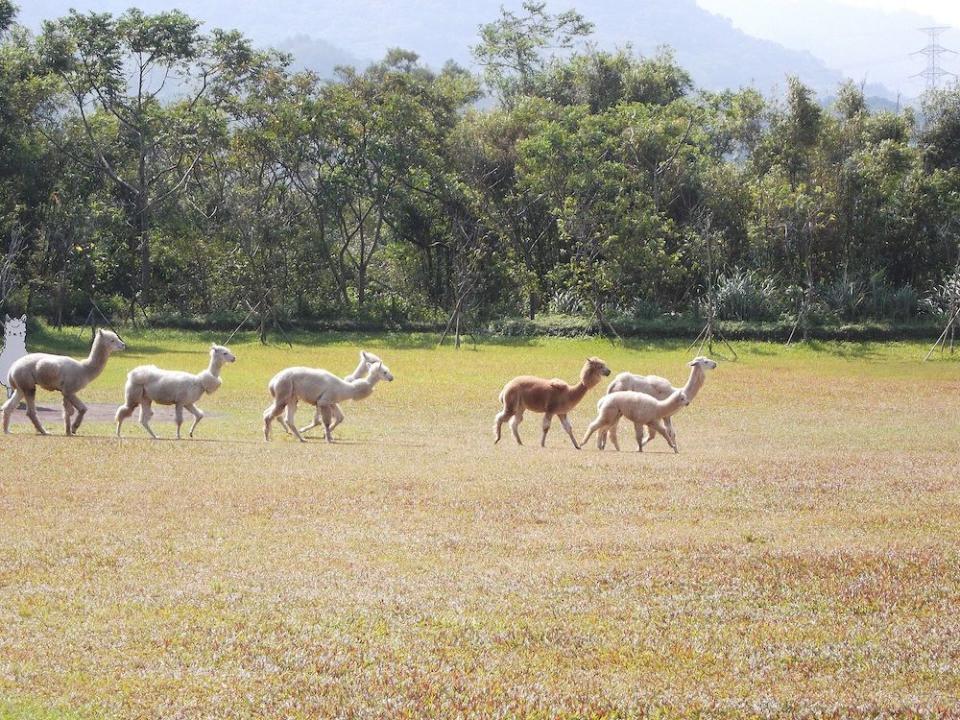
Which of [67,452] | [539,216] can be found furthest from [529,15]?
[67,452]

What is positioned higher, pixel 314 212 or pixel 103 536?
pixel 314 212

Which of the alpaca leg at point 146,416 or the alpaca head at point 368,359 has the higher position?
the alpaca head at point 368,359

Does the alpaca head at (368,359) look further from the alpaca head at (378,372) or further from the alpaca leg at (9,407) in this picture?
the alpaca leg at (9,407)

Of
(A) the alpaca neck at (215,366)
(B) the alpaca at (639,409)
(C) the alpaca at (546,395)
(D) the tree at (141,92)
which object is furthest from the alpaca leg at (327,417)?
(D) the tree at (141,92)

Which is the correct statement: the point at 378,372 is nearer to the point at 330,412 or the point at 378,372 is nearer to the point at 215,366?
the point at 330,412

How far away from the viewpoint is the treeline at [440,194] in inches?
1825

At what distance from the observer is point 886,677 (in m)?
7.53

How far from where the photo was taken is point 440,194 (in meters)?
51.5

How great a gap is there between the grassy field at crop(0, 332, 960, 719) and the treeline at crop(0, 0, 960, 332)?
29.1 m

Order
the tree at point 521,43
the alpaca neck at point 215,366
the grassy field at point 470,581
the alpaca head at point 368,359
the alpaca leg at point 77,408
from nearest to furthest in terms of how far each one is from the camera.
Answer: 1. the grassy field at point 470,581
2. the alpaca leg at point 77,408
3. the alpaca neck at point 215,366
4. the alpaca head at point 368,359
5. the tree at point 521,43

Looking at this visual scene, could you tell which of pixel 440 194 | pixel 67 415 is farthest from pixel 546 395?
pixel 440 194

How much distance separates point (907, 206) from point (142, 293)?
2898 cm

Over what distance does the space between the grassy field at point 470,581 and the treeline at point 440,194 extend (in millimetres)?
29118

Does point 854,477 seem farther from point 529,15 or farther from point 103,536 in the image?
point 529,15
